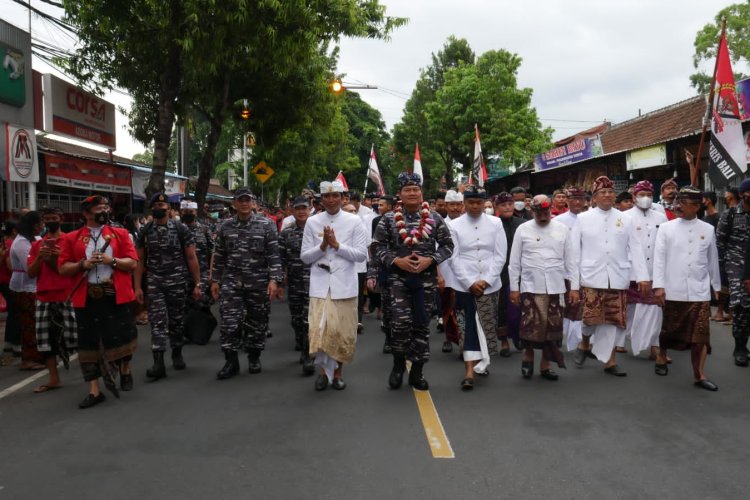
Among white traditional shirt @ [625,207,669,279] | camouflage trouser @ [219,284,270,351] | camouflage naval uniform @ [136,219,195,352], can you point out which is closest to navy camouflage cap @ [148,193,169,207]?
camouflage naval uniform @ [136,219,195,352]

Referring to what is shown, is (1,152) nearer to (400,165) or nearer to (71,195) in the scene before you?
(71,195)

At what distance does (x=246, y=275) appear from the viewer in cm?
663

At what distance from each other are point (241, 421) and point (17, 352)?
4.29 metres

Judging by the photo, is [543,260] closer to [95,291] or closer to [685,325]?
[685,325]

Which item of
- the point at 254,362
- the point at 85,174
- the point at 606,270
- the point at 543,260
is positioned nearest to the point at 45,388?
the point at 254,362

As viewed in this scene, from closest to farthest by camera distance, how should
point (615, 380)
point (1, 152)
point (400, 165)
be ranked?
1. point (615, 380)
2. point (1, 152)
3. point (400, 165)

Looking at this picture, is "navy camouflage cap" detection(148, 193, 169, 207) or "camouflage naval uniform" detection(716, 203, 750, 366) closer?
"navy camouflage cap" detection(148, 193, 169, 207)

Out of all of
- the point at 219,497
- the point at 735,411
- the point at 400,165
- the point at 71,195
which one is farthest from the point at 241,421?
the point at 400,165

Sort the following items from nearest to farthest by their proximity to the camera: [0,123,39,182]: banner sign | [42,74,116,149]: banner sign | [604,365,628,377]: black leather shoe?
1. [604,365,628,377]: black leather shoe
2. [0,123,39,182]: banner sign
3. [42,74,116,149]: banner sign

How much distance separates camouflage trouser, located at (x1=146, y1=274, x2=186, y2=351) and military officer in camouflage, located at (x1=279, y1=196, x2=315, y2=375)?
126cm

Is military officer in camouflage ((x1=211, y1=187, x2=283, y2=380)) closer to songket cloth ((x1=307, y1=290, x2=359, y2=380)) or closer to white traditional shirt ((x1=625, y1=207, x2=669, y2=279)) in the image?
songket cloth ((x1=307, y1=290, x2=359, y2=380))

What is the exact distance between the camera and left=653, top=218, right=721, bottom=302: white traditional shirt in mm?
6148

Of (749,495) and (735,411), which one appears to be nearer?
(749,495)

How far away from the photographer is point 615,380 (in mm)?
6246
